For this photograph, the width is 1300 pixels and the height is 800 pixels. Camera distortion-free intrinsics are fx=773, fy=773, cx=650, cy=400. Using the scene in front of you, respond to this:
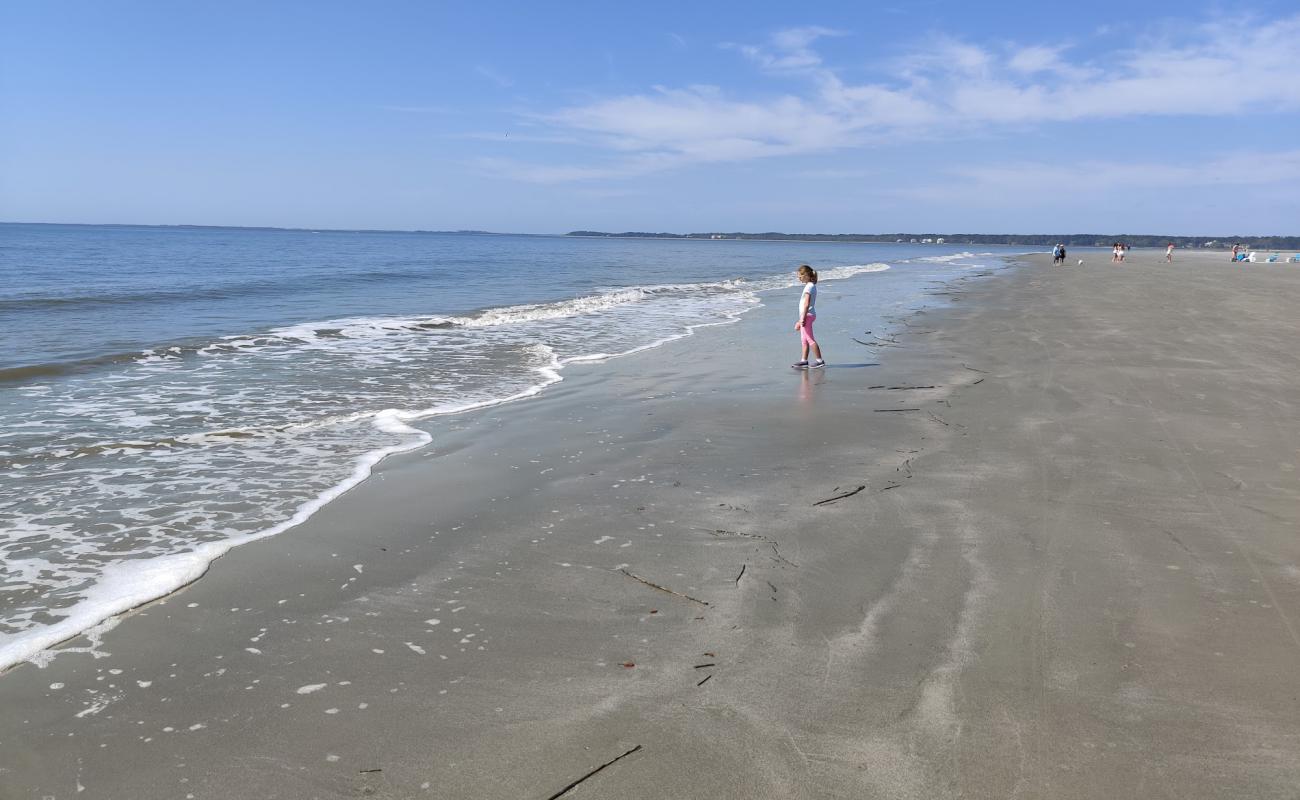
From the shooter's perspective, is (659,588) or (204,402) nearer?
(659,588)

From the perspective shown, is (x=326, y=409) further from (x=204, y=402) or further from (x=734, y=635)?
(x=734, y=635)

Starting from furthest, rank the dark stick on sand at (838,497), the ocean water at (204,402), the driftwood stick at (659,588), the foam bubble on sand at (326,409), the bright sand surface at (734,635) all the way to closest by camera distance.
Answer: the dark stick on sand at (838,497), the ocean water at (204,402), the foam bubble on sand at (326,409), the driftwood stick at (659,588), the bright sand surface at (734,635)

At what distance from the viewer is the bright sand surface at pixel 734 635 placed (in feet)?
8.97

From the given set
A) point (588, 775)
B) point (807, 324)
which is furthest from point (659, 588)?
point (807, 324)

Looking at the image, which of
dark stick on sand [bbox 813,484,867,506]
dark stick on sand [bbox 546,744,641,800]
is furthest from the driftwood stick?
dark stick on sand [bbox 813,484,867,506]

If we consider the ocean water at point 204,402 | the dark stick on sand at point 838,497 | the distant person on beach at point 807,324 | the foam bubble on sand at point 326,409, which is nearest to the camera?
the foam bubble on sand at point 326,409

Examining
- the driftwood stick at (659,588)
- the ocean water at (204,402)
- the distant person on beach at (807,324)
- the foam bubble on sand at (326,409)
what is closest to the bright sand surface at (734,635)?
the driftwood stick at (659,588)

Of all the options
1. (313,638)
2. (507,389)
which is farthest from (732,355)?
(313,638)

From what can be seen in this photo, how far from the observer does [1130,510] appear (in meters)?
5.33

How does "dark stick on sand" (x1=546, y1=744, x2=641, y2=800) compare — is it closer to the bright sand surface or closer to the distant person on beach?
the bright sand surface

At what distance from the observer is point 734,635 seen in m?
3.66

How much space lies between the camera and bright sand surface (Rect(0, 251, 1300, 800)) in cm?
273

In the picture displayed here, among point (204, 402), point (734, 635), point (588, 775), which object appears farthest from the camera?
point (204, 402)

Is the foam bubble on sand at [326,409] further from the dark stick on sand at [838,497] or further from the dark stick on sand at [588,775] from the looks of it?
the dark stick on sand at [838,497]
